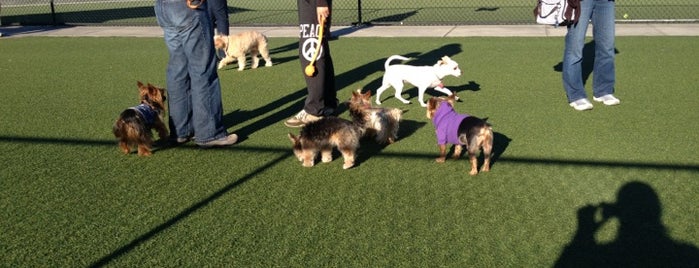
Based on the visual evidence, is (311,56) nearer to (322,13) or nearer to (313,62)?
(313,62)

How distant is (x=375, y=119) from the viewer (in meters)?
5.03

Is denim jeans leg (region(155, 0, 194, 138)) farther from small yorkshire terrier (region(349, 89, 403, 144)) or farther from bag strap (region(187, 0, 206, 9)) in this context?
small yorkshire terrier (region(349, 89, 403, 144))

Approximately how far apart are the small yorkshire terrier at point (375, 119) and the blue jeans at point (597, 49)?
2207mm

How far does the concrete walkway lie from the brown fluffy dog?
146 inches

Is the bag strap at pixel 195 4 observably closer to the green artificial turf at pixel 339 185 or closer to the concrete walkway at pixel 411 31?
the green artificial turf at pixel 339 185

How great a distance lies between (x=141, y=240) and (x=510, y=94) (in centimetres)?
470

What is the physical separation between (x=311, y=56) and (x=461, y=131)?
1972mm

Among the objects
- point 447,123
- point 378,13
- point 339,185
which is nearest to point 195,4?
point 339,185

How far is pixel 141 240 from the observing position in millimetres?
3588

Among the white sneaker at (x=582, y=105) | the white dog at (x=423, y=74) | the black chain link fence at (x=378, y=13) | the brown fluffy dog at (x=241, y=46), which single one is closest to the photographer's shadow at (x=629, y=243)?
the white sneaker at (x=582, y=105)

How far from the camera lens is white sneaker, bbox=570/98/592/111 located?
614 centimetres

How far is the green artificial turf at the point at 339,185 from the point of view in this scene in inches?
136

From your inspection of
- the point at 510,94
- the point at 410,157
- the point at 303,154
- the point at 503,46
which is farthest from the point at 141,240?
the point at 503,46

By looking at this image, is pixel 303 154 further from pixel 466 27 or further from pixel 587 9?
pixel 466 27
